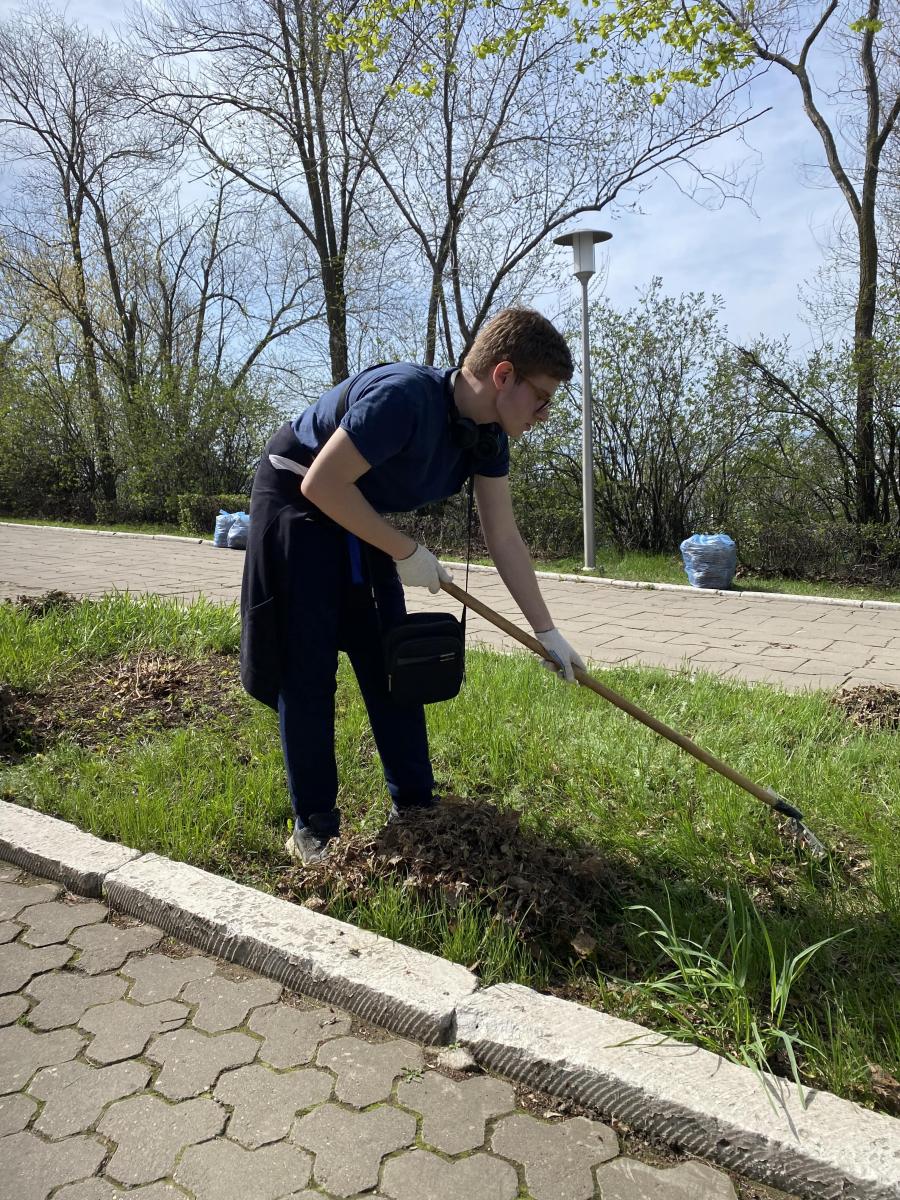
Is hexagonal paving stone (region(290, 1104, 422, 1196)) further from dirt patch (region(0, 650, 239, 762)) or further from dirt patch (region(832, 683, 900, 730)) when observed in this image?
dirt patch (region(832, 683, 900, 730))

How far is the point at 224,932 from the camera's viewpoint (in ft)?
7.77

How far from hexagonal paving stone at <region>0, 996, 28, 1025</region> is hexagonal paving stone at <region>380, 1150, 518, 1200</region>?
104 centimetres

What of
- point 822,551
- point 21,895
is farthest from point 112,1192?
point 822,551

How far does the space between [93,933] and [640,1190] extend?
64.6 inches

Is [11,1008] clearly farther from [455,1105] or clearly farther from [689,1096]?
[689,1096]

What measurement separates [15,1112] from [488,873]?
126 cm

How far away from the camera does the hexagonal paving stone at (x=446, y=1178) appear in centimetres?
159

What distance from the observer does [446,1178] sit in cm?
163

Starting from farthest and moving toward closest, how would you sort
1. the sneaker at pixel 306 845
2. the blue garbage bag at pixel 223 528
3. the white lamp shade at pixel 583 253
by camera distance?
the blue garbage bag at pixel 223 528, the white lamp shade at pixel 583 253, the sneaker at pixel 306 845

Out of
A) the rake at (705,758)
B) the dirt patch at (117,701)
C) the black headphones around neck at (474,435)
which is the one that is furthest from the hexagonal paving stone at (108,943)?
the black headphones around neck at (474,435)

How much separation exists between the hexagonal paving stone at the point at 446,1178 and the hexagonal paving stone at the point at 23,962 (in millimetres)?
1161

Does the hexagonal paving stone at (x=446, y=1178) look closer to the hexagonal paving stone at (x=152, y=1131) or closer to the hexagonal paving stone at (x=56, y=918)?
the hexagonal paving stone at (x=152, y=1131)

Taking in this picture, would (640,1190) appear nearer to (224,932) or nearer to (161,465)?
(224,932)

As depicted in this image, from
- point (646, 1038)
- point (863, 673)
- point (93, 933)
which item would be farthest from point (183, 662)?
point (863, 673)
